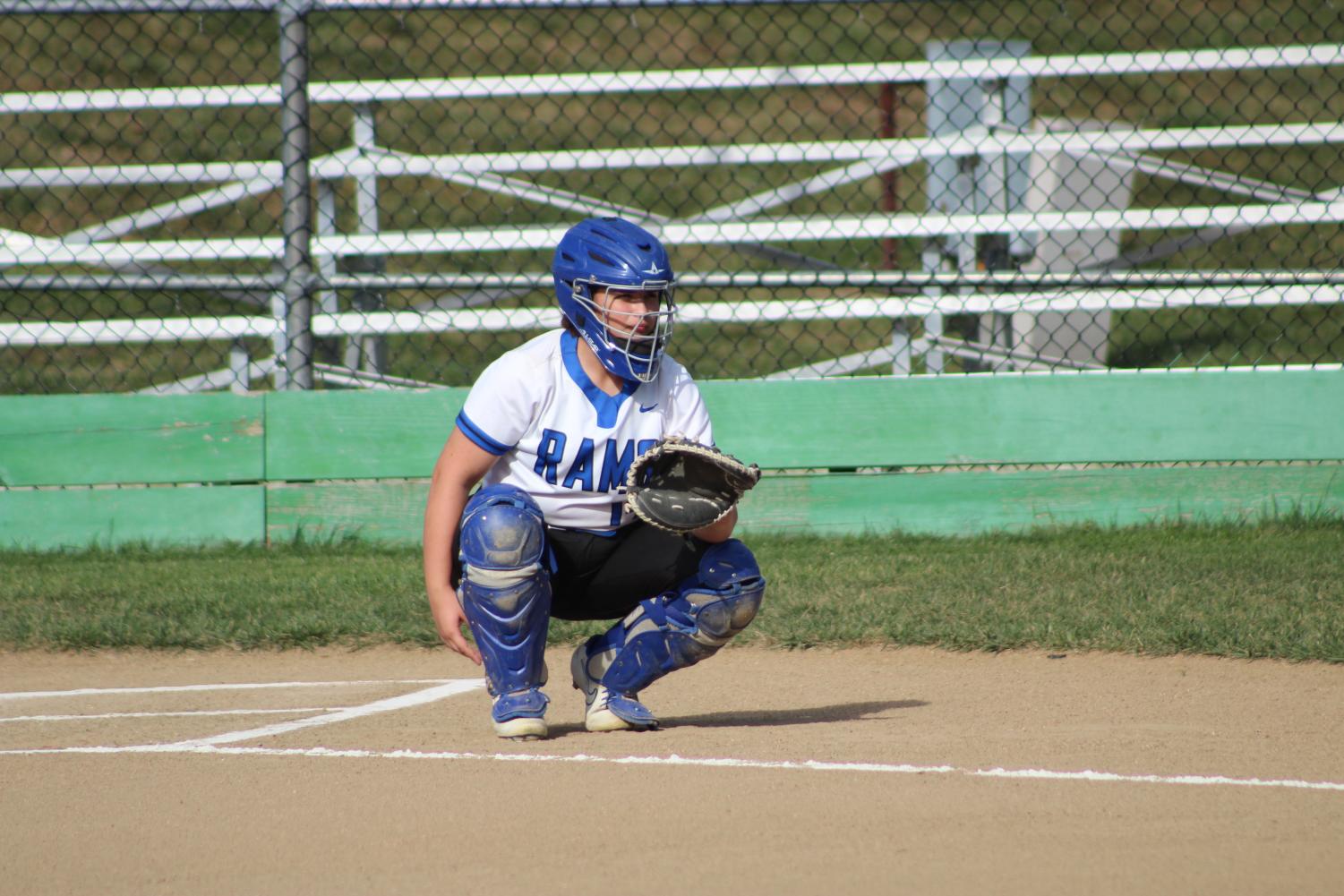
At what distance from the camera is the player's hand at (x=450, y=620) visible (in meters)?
3.60

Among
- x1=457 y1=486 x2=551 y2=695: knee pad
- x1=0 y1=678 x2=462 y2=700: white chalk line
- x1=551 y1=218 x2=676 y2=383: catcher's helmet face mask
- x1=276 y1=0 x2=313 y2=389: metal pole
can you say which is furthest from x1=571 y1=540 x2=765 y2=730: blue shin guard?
x1=276 y1=0 x2=313 y2=389: metal pole

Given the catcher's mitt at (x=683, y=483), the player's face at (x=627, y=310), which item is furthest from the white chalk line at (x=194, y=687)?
the player's face at (x=627, y=310)

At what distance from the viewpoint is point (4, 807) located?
311 cm

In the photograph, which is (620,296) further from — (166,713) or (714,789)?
(166,713)

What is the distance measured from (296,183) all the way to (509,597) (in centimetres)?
373

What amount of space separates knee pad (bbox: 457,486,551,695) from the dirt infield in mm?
207

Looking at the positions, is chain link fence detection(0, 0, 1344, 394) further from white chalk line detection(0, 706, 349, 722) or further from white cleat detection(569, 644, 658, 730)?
white cleat detection(569, 644, 658, 730)

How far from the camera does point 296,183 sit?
6672 mm

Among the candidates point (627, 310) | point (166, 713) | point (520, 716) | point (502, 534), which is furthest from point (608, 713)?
point (166, 713)

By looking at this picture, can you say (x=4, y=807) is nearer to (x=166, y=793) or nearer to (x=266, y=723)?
(x=166, y=793)

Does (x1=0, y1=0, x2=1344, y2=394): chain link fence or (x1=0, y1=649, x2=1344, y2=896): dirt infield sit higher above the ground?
(x1=0, y1=0, x2=1344, y2=394): chain link fence

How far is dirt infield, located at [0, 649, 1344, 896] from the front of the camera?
2600mm

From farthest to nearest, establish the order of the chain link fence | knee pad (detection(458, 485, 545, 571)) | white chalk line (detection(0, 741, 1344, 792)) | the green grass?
the chain link fence → the green grass → knee pad (detection(458, 485, 545, 571)) → white chalk line (detection(0, 741, 1344, 792))

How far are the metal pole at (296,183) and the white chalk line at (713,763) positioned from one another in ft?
10.5
